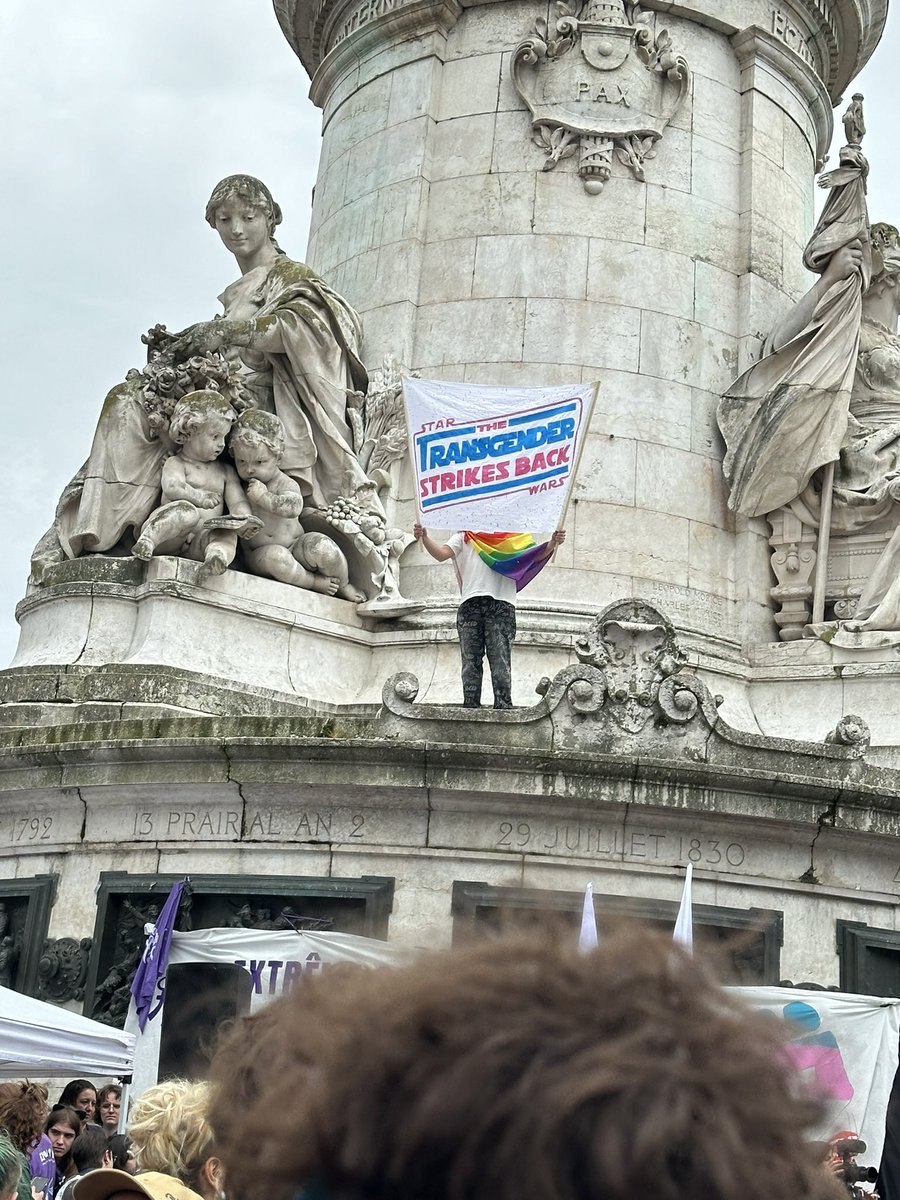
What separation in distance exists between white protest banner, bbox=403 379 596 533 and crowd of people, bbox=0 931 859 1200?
10.5 m

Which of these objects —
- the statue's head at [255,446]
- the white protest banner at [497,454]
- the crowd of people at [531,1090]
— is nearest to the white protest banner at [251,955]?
the white protest banner at [497,454]

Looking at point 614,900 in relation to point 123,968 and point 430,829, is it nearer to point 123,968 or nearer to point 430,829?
point 430,829

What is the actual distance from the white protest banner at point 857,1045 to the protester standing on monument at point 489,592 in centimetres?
363

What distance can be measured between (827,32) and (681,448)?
5.99 m

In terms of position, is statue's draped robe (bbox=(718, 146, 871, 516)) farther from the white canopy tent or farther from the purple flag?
the white canopy tent

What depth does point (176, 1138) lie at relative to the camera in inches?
166

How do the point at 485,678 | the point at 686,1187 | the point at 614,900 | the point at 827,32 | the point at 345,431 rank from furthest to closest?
the point at 827,32 < the point at 345,431 < the point at 485,678 < the point at 614,900 < the point at 686,1187

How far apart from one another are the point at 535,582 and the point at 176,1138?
1138cm

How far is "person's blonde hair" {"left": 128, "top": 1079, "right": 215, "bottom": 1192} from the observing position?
4.17 meters

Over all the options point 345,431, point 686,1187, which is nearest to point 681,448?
point 345,431

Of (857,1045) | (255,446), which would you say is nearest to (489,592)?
(255,446)

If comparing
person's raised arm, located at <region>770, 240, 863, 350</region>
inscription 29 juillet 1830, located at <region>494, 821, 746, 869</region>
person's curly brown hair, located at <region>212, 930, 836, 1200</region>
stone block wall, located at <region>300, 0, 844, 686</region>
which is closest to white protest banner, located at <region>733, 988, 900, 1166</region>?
inscription 29 juillet 1830, located at <region>494, 821, 746, 869</region>

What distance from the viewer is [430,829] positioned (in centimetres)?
1135

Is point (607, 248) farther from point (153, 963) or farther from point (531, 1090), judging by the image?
point (531, 1090)
